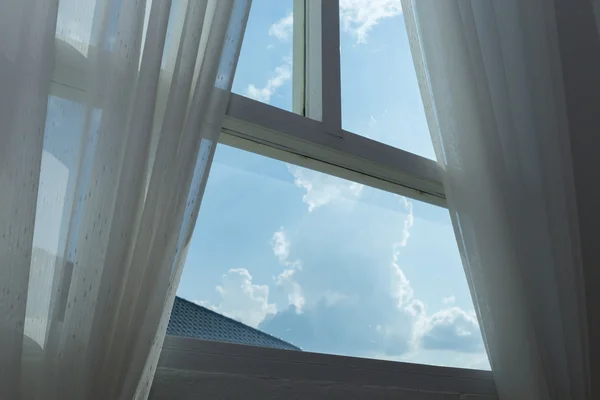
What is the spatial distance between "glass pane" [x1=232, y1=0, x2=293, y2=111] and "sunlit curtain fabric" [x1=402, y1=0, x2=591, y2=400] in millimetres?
342

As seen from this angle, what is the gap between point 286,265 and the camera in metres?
1.29

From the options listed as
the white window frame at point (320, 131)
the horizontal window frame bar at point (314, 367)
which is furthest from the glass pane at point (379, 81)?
the horizontal window frame bar at point (314, 367)

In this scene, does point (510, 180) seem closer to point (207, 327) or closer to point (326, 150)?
point (326, 150)

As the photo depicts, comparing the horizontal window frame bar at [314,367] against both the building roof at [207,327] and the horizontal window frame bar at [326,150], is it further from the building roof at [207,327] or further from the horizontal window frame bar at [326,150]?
the horizontal window frame bar at [326,150]

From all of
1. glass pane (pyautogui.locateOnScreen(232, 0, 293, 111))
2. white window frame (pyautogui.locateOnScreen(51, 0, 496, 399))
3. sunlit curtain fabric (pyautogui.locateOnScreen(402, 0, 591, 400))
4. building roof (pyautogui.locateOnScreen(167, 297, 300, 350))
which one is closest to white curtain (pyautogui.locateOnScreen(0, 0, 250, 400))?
white window frame (pyautogui.locateOnScreen(51, 0, 496, 399))

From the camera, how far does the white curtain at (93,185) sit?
753mm

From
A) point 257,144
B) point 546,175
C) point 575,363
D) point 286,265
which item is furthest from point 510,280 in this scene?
point 257,144

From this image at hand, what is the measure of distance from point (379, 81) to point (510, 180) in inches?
19.9

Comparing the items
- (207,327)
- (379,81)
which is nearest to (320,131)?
(379,81)

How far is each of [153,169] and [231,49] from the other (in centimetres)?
33

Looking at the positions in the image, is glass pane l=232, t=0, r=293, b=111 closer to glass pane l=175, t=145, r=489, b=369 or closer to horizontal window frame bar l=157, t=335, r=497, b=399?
glass pane l=175, t=145, r=489, b=369

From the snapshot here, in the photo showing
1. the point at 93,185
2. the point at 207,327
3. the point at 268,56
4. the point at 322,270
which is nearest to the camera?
the point at 93,185

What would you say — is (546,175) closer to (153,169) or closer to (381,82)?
(381,82)

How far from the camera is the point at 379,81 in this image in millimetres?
1697
